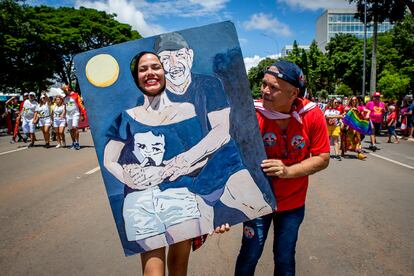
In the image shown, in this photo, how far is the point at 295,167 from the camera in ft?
7.29

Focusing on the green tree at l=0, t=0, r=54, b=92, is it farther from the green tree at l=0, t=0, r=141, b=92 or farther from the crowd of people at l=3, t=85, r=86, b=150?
the crowd of people at l=3, t=85, r=86, b=150

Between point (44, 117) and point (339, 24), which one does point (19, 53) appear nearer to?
point (44, 117)

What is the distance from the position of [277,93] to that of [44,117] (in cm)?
1155

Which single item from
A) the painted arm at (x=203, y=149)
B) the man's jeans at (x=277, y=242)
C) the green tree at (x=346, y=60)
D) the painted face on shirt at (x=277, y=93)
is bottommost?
the man's jeans at (x=277, y=242)

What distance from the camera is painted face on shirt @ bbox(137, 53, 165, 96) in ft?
6.38

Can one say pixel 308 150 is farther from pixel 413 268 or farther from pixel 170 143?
pixel 413 268

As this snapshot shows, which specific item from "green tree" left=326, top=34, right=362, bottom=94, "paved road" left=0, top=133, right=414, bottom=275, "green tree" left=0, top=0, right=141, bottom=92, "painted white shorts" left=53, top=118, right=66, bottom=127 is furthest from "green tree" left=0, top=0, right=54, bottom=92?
"green tree" left=326, top=34, right=362, bottom=94

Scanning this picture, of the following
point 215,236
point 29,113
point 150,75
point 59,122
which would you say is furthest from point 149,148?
point 29,113

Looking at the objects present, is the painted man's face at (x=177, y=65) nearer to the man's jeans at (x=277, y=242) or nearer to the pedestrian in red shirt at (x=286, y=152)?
the pedestrian in red shirt at (x=286, y=152)

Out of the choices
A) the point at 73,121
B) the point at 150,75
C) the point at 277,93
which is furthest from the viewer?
the point at 73,121

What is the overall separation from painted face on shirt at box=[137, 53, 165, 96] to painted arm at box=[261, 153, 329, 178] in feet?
2.50

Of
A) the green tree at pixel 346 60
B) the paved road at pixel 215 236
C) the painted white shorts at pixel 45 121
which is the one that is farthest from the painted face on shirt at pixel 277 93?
the green tree at pixel 346 60

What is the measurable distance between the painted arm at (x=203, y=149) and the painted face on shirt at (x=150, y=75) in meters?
0.33

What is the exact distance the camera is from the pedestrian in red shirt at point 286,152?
224cm
